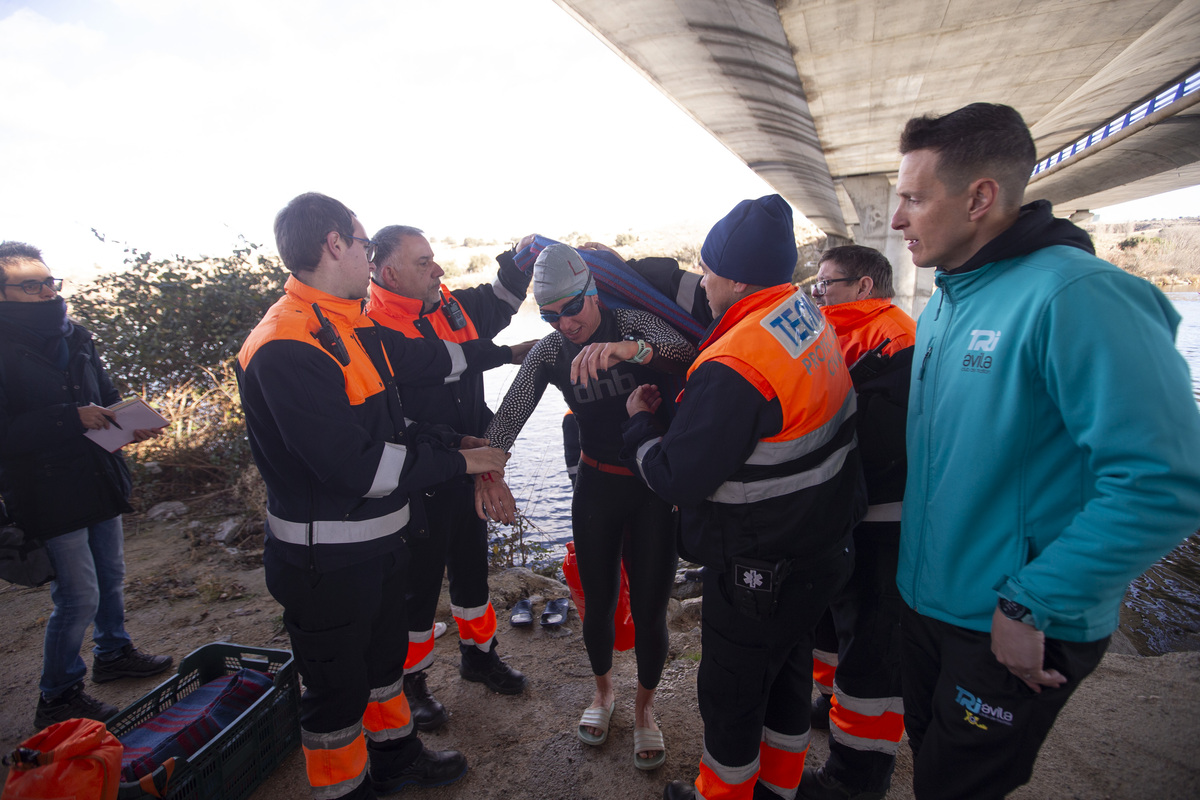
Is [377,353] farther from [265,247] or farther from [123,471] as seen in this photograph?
[265,247]

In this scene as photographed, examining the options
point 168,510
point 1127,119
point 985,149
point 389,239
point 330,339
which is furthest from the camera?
point 1127,119

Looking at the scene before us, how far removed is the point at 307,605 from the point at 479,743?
1.35 m

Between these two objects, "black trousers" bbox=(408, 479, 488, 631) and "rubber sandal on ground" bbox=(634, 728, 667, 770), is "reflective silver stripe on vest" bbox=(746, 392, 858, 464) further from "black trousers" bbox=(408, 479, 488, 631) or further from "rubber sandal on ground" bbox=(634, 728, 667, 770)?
"black trousers" bbox=(408, 479, 488, 631)

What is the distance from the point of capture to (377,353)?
2.38 m

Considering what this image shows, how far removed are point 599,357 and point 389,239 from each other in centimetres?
151

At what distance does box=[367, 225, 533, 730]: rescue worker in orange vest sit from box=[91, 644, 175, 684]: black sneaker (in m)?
1.72

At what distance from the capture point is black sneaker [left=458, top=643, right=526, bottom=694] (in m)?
3.21

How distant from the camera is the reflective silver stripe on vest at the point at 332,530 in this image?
2010 millimetres

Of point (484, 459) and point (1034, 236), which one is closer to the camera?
point (1034, 236)

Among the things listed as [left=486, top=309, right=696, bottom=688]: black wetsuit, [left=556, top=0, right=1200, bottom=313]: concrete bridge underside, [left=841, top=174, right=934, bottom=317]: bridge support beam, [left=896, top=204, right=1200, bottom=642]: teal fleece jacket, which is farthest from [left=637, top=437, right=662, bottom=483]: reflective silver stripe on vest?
[left=841, top=174, right=934, bottom=317]: bridge support beam

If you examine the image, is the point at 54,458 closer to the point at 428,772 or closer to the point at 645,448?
the point at 428,772

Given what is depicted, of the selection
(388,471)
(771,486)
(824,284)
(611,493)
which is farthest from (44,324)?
(824,284)

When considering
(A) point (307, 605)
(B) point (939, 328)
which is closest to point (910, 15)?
(B) point (939, 328)

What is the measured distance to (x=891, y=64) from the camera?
26.0 feet
